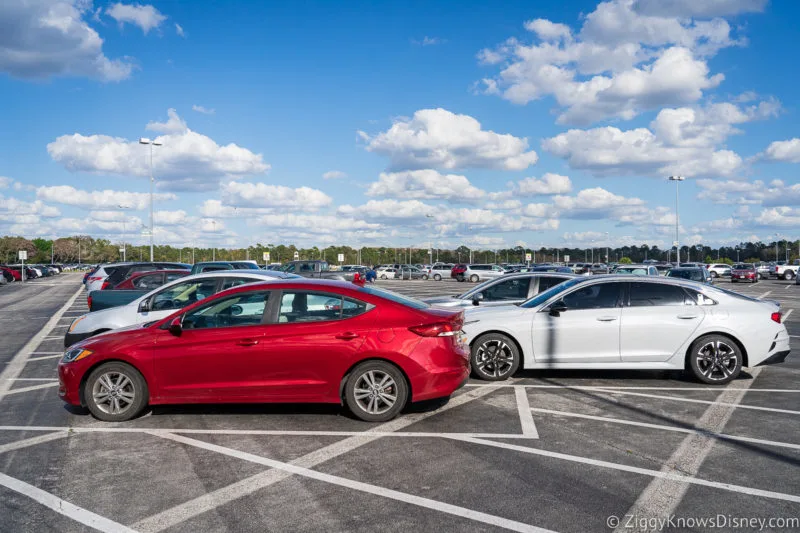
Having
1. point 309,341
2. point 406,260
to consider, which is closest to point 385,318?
point 309,341

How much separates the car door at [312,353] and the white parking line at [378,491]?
1.02 m

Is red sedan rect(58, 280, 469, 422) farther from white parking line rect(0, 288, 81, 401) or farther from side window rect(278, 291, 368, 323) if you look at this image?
white parking line rect(0, 288, 81, 401)

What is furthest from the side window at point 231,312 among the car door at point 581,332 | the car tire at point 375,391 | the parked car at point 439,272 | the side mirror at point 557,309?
the parked car at point 439,272

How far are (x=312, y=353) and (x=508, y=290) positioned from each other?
20.6 ft

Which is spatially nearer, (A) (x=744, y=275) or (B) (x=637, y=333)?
(B) (x=637, y=333)

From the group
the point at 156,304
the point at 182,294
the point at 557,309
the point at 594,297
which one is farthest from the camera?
the point at 182,294

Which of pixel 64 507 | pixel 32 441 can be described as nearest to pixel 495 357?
pixel 32 441

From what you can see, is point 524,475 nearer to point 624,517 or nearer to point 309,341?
point 624,517

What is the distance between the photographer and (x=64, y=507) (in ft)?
14.5

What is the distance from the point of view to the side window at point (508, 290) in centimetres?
1199

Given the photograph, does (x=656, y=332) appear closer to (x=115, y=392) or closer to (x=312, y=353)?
(x=312, y=353)

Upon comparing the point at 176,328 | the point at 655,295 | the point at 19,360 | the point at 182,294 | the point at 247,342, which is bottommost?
the point at 19,360

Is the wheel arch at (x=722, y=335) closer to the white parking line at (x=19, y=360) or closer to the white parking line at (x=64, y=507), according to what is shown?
the white parking line at (x=64, y=507)

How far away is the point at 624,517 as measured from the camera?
166 inches
